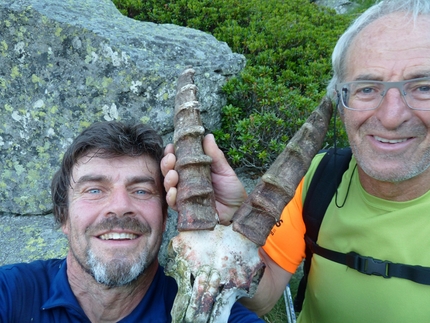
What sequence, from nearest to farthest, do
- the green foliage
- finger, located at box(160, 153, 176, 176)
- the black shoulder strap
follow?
1. finger, located at box(160, 153, 176, 176)
2. the black shoulder strap
3. the green foliage

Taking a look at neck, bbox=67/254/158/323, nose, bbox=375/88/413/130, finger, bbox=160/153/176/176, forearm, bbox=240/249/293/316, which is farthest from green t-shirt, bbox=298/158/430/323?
neck, bbox=67/254/158/323

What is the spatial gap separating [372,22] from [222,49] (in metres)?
2.47

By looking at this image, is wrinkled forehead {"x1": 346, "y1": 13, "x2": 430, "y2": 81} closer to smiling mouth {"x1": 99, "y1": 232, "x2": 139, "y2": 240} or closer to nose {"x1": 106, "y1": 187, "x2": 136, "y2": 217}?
nose {"x1": 106, "y1": 187, "x2": 136, "y2": 217}

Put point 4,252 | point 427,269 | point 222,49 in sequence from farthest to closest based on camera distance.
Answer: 1. point 222,49
2. point 4,252
3. point 427,269

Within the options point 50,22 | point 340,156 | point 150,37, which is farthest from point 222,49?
point 340,156

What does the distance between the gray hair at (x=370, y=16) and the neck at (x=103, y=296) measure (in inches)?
83.7

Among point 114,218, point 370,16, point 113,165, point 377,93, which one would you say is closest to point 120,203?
point 114,218

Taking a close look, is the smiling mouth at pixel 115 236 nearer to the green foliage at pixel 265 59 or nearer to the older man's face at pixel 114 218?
the older man's face at pixel 114 218

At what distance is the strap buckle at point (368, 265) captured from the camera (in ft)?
10.3

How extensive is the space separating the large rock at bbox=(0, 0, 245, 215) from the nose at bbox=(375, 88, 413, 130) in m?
2.37

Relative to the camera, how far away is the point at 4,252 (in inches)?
179

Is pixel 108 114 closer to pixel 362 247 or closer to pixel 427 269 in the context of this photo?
pixel 362 247

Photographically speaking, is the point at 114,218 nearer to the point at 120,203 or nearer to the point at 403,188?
the point at 120,203

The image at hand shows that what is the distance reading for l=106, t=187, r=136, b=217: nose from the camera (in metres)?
3.14
